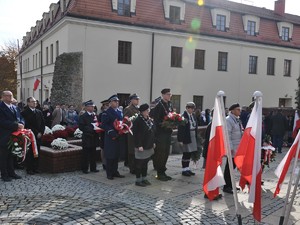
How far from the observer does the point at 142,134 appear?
7.88 metres

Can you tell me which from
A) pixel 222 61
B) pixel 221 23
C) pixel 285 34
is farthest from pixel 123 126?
pixel 285 34

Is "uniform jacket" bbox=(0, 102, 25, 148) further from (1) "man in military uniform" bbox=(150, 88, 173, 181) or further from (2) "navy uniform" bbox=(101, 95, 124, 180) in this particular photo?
(1) "man in military uniform" bbox=(150, 88, 173, 181)

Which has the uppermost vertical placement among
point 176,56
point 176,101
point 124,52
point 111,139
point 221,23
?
point 221,23

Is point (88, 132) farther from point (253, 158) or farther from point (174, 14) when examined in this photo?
point (174, 14)

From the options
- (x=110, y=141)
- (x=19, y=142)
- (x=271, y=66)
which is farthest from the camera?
(x=271, y=66)

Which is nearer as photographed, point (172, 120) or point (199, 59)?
point (172, 120)

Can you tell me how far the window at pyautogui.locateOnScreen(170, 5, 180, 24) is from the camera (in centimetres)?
2522

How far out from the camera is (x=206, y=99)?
89.3ft

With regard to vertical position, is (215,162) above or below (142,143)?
above

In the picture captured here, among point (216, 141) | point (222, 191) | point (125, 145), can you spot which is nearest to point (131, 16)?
point (125, 145)

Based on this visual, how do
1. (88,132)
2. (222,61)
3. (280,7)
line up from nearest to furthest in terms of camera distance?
1. (88,132)
2. (222,61)
3. (280,7)

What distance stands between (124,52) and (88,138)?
1479 cm

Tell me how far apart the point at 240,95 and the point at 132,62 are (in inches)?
422

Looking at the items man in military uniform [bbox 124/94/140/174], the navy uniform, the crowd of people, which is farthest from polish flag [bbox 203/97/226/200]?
man in military uniform [bbox 124/94/140/174]
